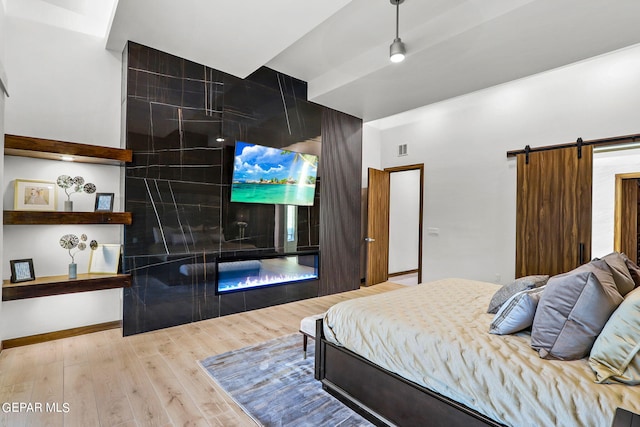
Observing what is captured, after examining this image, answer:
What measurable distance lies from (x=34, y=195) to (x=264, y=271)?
8.25ft

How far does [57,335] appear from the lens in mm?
3062

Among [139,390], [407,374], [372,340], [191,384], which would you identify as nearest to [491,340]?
[407,374]

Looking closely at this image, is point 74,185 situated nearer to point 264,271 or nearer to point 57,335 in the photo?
point 57,335

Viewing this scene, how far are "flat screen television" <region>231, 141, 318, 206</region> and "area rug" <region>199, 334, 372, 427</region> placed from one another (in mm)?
1886

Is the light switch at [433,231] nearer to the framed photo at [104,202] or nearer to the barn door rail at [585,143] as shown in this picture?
the barn door rail at [585,143]

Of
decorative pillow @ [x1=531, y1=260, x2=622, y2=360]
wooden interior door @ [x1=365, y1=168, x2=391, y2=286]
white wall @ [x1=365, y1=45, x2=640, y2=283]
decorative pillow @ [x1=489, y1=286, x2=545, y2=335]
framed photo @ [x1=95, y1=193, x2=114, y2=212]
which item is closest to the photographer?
decorative pillow @ [x1=531, y1=260, x2=622, y2=360]

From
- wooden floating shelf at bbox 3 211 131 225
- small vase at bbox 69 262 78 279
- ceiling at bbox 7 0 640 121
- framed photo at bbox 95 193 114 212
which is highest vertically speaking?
ceiling at bbox 7 0 640 121

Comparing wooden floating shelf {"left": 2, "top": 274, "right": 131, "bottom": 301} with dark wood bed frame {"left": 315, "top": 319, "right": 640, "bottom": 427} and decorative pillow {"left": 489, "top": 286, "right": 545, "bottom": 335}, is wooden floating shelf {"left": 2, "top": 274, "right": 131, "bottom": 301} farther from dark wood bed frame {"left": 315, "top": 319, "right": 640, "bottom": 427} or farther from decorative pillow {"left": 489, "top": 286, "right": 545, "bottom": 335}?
decorative pillow {"left": 489, "top": 286, "right": 545, "bottom": 335}

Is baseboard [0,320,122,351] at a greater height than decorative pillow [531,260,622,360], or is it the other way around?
decorative pillow [531,260,622,360]

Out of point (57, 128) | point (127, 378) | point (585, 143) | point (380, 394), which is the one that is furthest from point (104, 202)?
point (585, 143)

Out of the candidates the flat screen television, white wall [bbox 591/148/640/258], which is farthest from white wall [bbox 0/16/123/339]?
white wall [bbox 591/148/640/258]

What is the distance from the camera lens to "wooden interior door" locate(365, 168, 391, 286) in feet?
18.8

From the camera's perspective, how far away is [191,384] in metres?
2.32

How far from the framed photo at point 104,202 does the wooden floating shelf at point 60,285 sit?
2.15 ft
